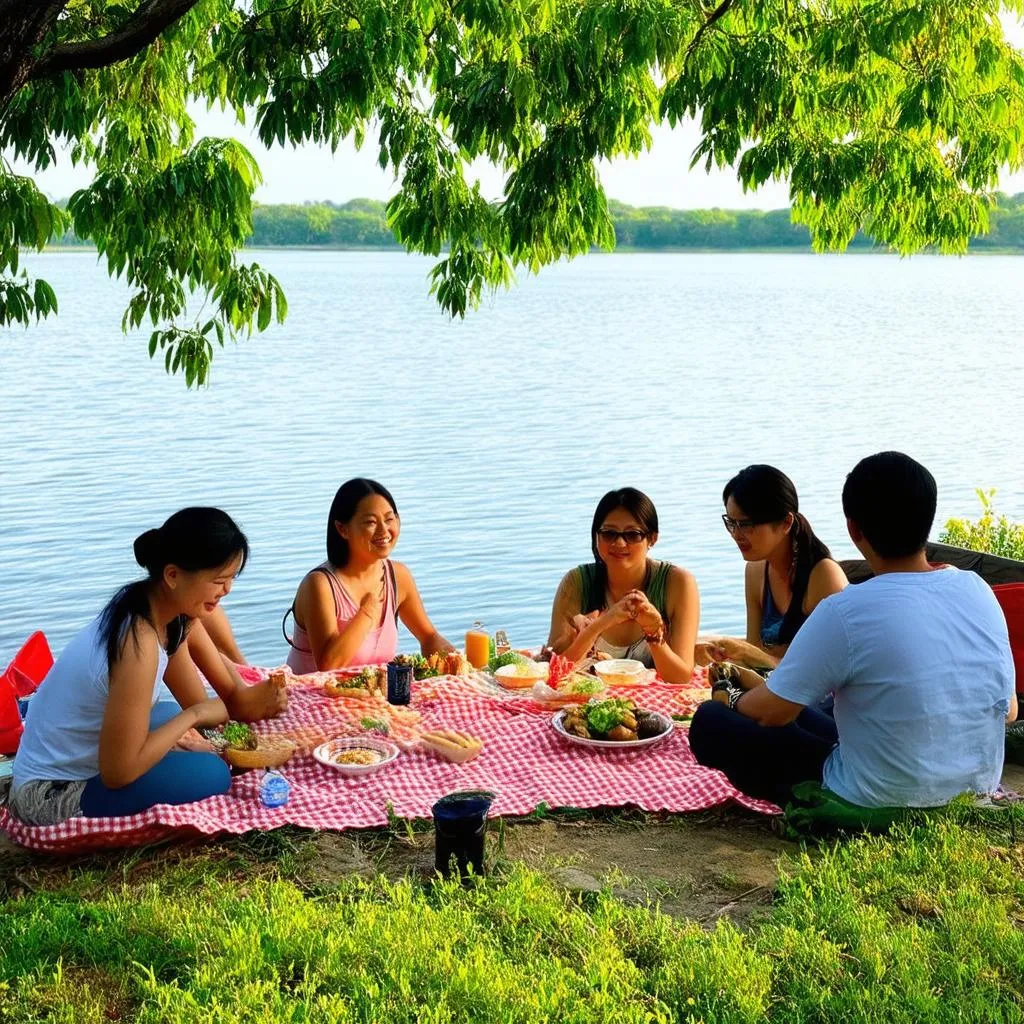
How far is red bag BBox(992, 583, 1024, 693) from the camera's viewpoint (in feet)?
18.8

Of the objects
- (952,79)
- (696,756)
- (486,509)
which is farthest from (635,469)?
(696,756)

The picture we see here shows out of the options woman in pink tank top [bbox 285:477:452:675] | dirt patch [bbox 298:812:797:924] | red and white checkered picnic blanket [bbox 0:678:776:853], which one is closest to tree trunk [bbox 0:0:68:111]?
woman in pink tank top [bbox 285:477:452:675]

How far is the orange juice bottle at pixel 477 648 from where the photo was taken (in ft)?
19.4

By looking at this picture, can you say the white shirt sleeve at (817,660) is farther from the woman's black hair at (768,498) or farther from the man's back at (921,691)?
the woman's black hair at (768,498)

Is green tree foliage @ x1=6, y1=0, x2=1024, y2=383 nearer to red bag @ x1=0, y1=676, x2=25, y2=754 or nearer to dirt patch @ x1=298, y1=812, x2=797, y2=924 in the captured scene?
red bag @ x1=0, y1=676, x2=25, y2=754

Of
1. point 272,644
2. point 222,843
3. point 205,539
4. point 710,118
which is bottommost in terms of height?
point 272,644

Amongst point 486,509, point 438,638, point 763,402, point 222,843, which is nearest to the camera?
point 222,843

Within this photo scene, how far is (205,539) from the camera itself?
431 centimetres

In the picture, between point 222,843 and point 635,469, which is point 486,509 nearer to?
point 635,469

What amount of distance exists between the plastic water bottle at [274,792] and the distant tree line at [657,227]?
152 ft

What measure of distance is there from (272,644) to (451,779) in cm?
647

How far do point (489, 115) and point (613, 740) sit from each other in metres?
3.28

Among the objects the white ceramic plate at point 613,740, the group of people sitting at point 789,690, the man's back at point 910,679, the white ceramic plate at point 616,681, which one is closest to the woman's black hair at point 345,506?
the group of people sitting at point 789,690

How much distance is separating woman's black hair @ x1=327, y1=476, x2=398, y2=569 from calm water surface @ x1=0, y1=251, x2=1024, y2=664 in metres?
4.69
